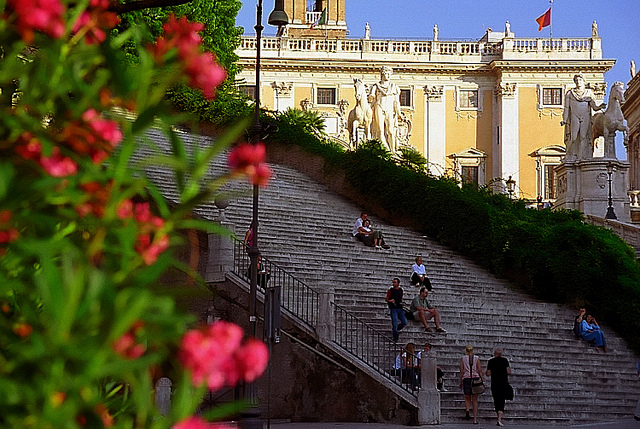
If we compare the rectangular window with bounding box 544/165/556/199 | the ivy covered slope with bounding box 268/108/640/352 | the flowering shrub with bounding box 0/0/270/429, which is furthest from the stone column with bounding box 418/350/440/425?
the rectangular window with bounding box 544/165/556/199

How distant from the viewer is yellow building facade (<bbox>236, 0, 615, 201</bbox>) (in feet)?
230

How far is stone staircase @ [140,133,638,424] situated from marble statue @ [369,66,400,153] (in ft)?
36.9

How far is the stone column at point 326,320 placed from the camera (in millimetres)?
20062

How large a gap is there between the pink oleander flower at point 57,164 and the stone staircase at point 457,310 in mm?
13967

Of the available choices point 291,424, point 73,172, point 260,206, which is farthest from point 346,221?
point 73,172

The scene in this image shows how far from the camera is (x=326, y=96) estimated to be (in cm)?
7112

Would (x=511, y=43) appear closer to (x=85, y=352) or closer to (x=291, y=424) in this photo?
(x=291, y=424)

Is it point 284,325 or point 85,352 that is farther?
point 284,325

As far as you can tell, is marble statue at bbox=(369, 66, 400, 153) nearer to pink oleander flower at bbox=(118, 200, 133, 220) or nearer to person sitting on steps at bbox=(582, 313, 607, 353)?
person sitting on steps at bbox=(582, 313, 607, 353)

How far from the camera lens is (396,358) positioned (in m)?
19.8

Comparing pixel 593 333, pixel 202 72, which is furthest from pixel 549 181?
pixel 202 72

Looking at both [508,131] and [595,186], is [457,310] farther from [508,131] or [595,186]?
[508,131]

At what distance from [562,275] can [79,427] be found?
26.0 m

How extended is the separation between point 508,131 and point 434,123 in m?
4.72
